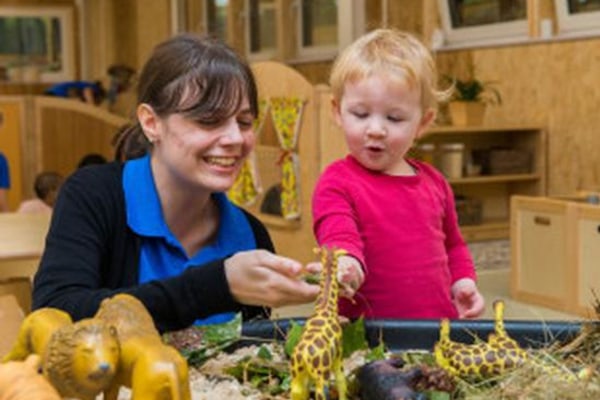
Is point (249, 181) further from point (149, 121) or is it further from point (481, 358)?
point (481, 358)

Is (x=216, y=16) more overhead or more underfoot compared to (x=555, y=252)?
more overhead

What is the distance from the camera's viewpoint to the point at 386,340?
3.03 ft

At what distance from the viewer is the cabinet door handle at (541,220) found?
4.50 metres

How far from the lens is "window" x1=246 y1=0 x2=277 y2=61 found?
8.01 meters

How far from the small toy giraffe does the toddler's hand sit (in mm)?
111

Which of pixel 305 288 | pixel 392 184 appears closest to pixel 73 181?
pixel 392 184

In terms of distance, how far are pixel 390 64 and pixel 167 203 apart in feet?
1.12

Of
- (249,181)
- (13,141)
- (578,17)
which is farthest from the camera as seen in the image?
(13,141)

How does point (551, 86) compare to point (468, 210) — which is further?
point (468, 210)

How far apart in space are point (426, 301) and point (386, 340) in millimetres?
296

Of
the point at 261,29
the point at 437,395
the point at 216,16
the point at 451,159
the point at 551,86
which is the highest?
the point at 216,16

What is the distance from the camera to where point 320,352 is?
639mm

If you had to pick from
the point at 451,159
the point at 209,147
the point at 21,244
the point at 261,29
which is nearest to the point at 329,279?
the point at 209,147

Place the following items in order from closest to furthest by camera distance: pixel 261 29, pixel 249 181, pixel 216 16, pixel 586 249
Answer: pixel 249 181
pixel 586 249
pixel 261 29
pixel 216 16
